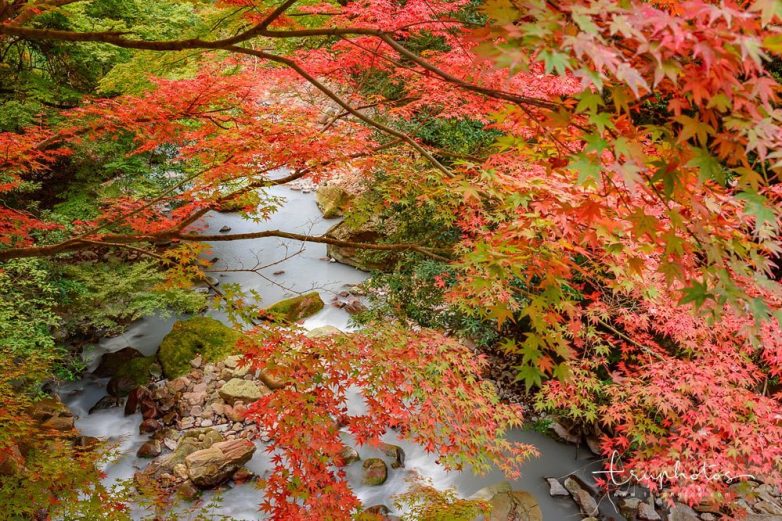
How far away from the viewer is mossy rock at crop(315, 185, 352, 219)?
10586mm

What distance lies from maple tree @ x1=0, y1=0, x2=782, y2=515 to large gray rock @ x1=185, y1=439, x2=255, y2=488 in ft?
3.19

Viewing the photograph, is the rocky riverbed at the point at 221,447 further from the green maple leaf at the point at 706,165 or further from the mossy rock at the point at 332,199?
the green maple leaf at the point at 706,165

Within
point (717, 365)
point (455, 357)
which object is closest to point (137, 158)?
point (455, 357)

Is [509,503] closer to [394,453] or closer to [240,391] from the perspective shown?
[394,453]

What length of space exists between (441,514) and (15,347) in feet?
15.4

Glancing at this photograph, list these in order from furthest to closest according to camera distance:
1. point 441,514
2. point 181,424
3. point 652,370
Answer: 1. point 181,424
2. point 652,370
3. point 441,514

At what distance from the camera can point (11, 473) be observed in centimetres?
452

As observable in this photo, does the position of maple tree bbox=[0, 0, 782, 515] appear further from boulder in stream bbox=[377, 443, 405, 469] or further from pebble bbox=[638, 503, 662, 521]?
boulder in stream bbox=[377, 443, 405, 469]

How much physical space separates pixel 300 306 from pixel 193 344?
183 cm

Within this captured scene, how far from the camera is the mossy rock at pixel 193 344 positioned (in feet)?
23.1

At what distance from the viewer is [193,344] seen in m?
7.29

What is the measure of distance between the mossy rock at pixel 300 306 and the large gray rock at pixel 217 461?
266cm

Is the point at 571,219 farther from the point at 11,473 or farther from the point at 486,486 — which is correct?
the point at 11,473

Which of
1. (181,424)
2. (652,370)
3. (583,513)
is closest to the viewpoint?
(652,370)
